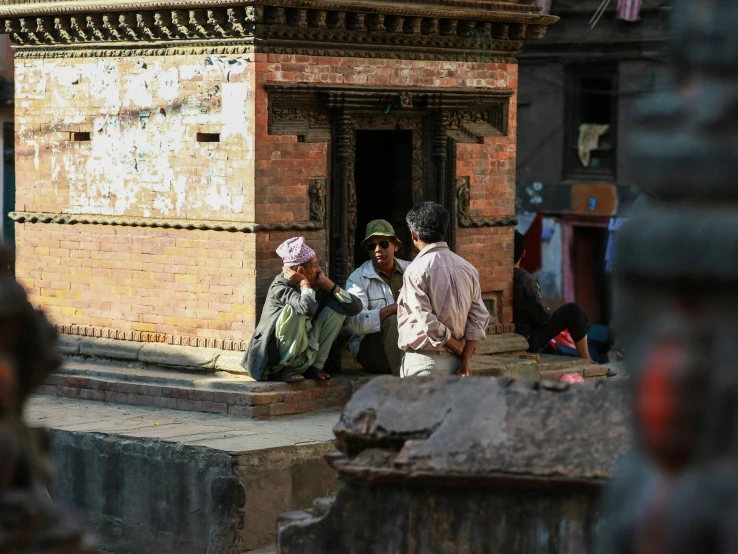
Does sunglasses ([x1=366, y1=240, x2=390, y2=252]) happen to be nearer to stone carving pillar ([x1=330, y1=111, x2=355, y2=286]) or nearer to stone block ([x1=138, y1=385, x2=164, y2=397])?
stone carving pillar ([x1=330, y1=111, x2=355, y2=286])

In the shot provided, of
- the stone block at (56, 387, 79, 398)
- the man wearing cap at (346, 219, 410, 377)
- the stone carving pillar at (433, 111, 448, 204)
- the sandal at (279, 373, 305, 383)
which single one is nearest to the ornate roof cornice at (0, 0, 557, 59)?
the stone carving pillar at (433, 111, 448, 204)

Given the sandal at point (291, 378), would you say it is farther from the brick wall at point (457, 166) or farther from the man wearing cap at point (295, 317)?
the brick wall at point (457, 166)

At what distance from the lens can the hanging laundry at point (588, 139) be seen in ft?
86.1

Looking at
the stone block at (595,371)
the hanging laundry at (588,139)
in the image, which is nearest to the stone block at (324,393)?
the stone block at (595,371)

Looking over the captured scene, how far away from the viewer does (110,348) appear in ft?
40.6

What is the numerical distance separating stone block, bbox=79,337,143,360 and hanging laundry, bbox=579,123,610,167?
15.2 metres

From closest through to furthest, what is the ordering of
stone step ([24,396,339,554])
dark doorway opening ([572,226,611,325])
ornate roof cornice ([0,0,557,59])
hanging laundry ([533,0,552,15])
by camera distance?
stone step ([24,396,339,554]), ornate roof cornice ([0,0,557,59]), hanging laundry ([533,0,552,15]), dark doorway opening ([572,226,611,325])

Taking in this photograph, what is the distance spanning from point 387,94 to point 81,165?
2.57 m

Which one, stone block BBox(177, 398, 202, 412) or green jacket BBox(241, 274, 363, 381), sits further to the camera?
stone block BBox(177, 398, 202, 412)

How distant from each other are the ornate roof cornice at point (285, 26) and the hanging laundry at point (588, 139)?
42.1ft

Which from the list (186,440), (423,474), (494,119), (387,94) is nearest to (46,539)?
(423,474)

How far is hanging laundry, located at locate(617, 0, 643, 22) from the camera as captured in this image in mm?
24562

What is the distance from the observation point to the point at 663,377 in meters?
2.79

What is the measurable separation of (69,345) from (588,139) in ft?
50.1
